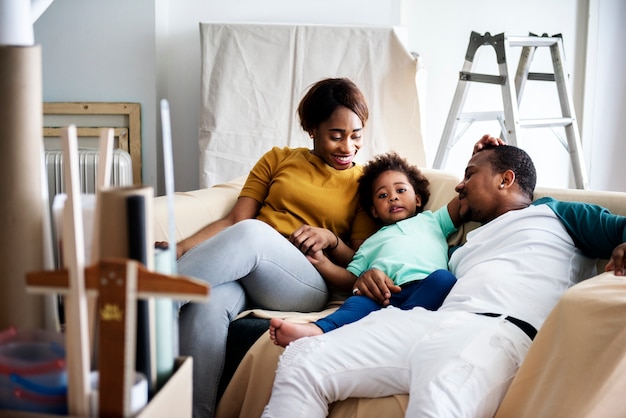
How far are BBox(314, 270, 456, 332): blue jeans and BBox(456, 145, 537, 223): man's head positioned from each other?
0.72ft

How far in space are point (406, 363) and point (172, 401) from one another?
67 cm

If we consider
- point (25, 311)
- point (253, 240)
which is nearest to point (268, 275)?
point (253, 240)

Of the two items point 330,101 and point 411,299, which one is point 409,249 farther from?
point 330,101

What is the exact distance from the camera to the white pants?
1.33 metres

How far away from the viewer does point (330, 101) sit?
2068 mm

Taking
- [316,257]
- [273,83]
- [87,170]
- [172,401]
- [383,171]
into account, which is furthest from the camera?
[273,83]

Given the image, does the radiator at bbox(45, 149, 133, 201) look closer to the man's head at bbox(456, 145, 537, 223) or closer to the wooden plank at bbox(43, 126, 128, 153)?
the wooden plank at bbox(43, 126, 128, 153)

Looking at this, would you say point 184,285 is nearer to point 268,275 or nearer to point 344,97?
point 268,275

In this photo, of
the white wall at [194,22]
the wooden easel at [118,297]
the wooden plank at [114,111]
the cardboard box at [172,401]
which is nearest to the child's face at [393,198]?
the cardboard box at [172,401]

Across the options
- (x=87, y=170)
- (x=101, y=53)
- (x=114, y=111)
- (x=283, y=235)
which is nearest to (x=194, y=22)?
(x=101, y=53)

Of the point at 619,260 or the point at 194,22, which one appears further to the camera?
the point at 194,22

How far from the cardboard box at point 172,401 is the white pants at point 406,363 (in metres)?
0.48

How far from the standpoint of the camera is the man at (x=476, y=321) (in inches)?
53.1

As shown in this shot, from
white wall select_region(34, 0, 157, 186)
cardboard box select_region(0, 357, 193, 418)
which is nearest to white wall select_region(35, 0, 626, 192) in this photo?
white wall select_region(34, 0, 157, 186)
